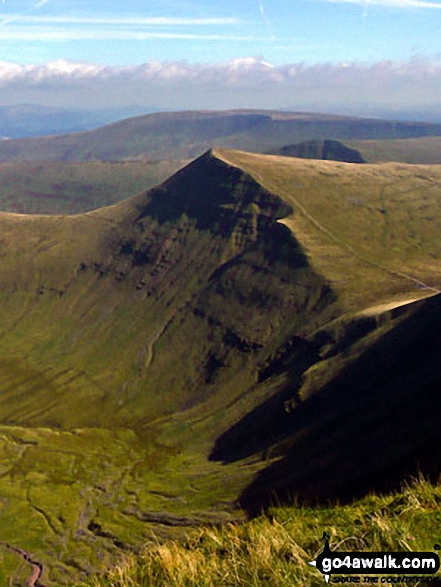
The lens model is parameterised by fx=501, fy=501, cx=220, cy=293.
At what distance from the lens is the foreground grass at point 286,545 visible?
37.1 feet

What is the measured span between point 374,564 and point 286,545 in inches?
96.1

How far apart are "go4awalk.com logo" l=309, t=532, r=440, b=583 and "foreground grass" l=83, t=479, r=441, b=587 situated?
0.30 m

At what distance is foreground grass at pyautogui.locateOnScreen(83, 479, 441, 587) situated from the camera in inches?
445

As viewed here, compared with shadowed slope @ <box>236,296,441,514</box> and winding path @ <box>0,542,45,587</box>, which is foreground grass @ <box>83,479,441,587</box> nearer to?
→ shadowed slope @ <box>236,296,441,514</box>

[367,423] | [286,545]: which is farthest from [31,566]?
[286,545]

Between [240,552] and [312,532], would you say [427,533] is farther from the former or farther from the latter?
[240,552]

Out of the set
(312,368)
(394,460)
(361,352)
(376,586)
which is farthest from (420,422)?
(376,586)

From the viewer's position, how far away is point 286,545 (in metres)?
12.3

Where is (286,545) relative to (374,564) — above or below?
below

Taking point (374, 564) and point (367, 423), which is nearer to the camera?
point (374, 564)

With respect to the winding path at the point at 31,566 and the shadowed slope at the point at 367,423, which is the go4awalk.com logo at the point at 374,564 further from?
the winding path at the point at 31,566

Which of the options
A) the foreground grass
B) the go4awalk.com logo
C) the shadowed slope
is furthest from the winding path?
the go4awalk.com logo

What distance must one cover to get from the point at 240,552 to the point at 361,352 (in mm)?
180290

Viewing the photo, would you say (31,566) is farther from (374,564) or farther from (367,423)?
(374,564)
